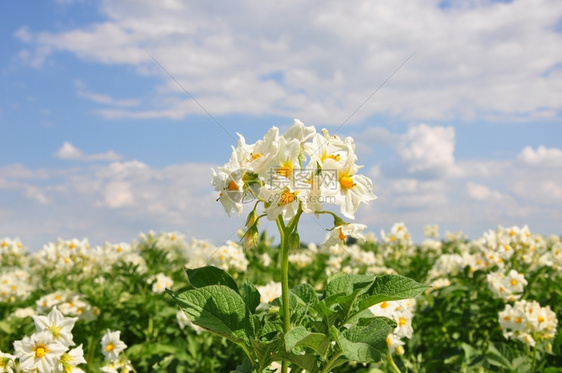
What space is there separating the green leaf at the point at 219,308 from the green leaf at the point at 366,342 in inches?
11.9

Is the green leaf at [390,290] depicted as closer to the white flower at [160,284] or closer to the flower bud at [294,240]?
the flower bud at [294,240]

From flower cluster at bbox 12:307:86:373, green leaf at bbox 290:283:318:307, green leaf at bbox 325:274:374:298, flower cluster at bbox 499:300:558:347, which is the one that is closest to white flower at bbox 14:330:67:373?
flower cluster at bbox 12:307:86:373

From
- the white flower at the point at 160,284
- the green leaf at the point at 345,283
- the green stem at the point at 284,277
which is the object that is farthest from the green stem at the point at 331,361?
the white flower at the point at 160,284

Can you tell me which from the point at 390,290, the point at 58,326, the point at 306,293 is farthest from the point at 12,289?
the point at 390,290

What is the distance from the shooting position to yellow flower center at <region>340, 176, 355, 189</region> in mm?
1642

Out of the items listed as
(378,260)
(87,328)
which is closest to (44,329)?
(87,328)

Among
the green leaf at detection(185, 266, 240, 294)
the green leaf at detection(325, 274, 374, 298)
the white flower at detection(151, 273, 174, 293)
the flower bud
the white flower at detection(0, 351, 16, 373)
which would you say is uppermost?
the white flower at detection(151, 273, 174, 293)

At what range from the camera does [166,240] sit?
645 cm

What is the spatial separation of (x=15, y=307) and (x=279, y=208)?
193 inches

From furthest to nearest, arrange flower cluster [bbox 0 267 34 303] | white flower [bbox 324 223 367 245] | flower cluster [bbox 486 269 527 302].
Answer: flower cluster [bbox 0 267 34 303] < flower cluster [bbox 486 269 527 302] < white flower [bbox 324 223 367 245]

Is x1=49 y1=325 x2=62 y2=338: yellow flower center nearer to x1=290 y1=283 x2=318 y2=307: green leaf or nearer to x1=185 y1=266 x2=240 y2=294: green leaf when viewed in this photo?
x1=185 y1=266 x2=240 y2=294: green leaf

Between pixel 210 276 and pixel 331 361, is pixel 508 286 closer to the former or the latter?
pixel 331 361

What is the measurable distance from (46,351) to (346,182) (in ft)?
5.12

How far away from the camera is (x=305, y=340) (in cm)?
142
